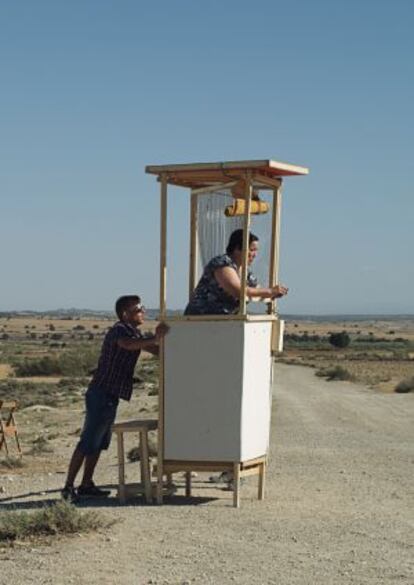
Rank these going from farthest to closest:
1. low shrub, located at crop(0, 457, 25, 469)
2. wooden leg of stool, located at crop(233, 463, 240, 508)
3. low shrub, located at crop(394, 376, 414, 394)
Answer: low shrub, located at crop(394, 376, 414, 394) < low shrub, located at crop(0, 457, 25, 469) < wooden leg of stool, located at crop(233, 463, 240, 508)

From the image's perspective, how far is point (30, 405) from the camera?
31375mm

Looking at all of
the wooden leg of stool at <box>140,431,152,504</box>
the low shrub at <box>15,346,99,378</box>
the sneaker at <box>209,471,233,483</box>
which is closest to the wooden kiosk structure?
the wooden leg of stool at <box>140,431,152,504</box>

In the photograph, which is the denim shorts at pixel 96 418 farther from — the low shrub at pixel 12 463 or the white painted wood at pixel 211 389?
the low shrub at pixel 12 463

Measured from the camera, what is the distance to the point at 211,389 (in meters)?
10.1

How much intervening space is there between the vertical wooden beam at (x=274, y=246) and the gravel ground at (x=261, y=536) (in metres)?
1.88

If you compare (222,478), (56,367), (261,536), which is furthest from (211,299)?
(56,367)

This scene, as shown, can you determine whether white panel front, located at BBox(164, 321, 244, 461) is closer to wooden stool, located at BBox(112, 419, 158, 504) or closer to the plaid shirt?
wooden stool, located at BBox(112, 419, 158, 504)

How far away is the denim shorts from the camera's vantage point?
419 inches

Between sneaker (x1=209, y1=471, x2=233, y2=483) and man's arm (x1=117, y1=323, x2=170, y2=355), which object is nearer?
man's arm (x1=117, y1=323, x2=170, y2=355)

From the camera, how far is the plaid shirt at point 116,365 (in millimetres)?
10602

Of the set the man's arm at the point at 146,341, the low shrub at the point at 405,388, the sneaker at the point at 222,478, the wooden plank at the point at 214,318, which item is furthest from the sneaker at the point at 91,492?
the low shrub at the point at 405,388

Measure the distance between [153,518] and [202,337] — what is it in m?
1.71

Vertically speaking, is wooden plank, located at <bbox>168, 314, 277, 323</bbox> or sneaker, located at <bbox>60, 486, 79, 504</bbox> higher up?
wooden plank, located at <bbox>168, 314, 277, 323</bbox>

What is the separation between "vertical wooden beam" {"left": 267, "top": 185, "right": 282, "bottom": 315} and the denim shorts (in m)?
1.80
